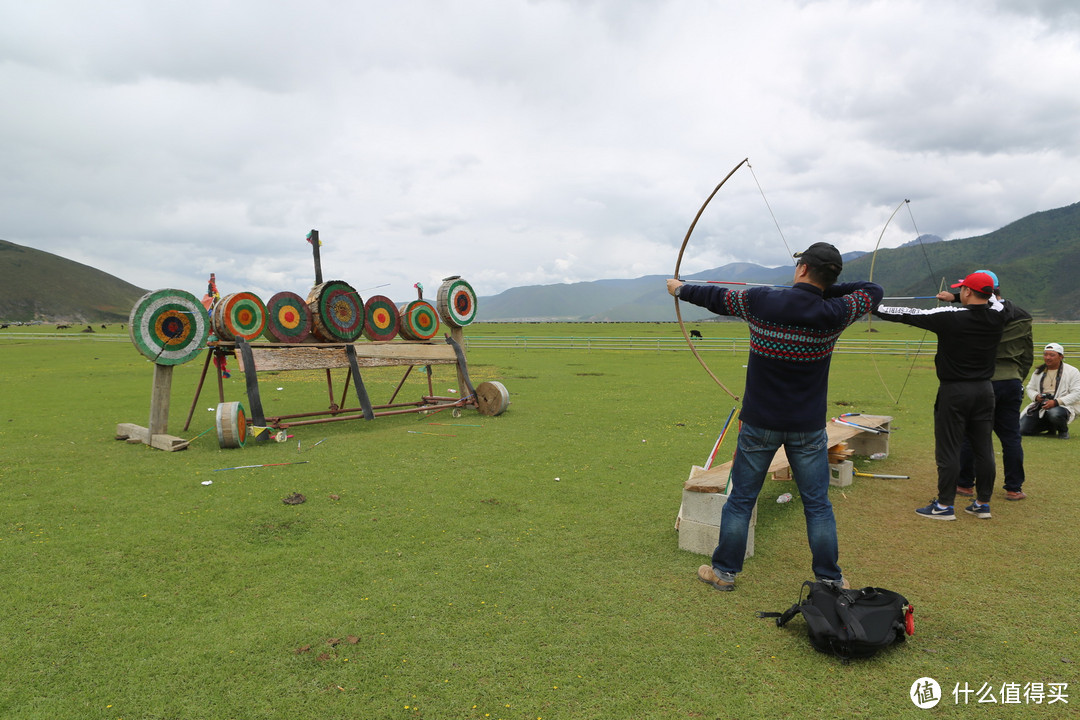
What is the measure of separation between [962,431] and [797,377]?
2.70 m

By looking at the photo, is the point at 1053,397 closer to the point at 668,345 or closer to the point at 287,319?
the point at 287,319

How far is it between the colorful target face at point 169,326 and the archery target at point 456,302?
14.4ft

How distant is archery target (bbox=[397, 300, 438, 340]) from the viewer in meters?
12.1

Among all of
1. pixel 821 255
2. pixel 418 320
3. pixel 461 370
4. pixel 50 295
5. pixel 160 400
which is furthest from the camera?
pixel 50 295

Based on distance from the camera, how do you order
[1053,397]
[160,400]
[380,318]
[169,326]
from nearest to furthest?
1. [1053,397]
2. [160,400]
3. [169,326]
4. [380,318]

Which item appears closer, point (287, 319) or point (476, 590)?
point (476, 590)

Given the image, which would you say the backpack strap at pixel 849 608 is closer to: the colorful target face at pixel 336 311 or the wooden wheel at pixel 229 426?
the wooden wheel at pixel 229 426

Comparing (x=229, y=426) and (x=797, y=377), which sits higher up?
(x=797, y=377)

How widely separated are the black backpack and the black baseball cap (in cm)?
201

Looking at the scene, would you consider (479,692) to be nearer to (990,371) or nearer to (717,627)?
(717,627)

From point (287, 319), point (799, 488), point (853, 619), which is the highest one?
point (287, 319)

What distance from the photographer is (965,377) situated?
5.16m

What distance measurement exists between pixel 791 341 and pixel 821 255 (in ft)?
1.91

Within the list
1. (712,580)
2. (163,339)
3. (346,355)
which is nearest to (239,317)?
(163,339)
